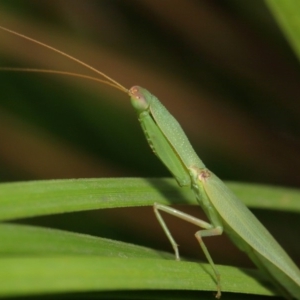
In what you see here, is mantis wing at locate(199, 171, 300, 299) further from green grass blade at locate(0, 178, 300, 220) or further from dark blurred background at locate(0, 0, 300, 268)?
dark blurred background at locate(0, 0, 300, 268)

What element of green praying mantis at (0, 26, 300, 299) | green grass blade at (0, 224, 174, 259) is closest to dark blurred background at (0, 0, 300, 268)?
green praying mantis at (0, 26, 300, 299)

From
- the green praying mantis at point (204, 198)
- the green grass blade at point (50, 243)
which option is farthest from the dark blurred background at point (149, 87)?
the green grass blade at point (50, 243)

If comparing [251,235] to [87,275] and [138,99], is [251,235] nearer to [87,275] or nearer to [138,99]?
[138,99]

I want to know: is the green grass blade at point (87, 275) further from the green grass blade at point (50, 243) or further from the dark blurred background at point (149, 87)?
the dark blurred background at point (149, 87)

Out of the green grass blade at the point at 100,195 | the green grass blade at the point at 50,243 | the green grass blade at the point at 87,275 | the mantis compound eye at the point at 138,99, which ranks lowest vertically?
the green grass blade at the point at 87,275

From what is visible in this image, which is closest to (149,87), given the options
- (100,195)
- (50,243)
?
(100,195)

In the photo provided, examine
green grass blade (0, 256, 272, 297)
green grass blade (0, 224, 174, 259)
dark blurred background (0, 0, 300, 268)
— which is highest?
dark blurred background (0, 0, 300, 268)

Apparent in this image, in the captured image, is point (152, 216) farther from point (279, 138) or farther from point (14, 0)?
point (14, 0)
